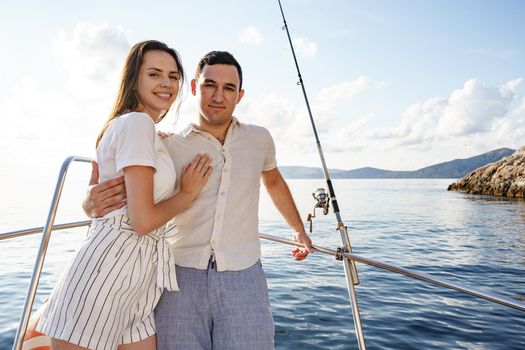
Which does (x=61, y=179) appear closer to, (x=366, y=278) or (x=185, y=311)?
(x=185, y=311)

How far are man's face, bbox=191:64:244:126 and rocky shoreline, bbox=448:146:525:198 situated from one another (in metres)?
47.7

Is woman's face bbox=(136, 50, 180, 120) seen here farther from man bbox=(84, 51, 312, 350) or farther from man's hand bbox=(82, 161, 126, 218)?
man's hand bbox=(82, 161, 126, 218)

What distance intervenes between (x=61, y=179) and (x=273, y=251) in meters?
9.41

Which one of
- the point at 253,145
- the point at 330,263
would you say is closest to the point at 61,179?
the point at 253,145

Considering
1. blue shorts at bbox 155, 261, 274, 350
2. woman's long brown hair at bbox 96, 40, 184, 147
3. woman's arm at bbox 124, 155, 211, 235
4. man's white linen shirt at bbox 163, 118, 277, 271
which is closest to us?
woman's arm at bbox 124, 155, 211, 235

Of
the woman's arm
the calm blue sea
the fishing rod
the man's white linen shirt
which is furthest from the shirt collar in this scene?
the calm blue sea

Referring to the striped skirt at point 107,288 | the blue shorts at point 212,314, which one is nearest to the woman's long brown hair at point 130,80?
the striped skirt at point 107,288

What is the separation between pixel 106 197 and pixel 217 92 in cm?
86

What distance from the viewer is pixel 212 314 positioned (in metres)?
2.06

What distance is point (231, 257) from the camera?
2.12m

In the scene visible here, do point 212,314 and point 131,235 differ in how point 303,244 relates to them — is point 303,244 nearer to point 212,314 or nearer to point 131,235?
point 212,314

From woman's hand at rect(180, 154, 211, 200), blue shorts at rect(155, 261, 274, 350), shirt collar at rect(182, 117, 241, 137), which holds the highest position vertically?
shirt collar at rect(182, 117, 241, 137)

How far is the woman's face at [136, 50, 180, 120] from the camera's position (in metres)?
1.94

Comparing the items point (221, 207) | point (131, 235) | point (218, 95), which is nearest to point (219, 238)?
point (221, 207)
